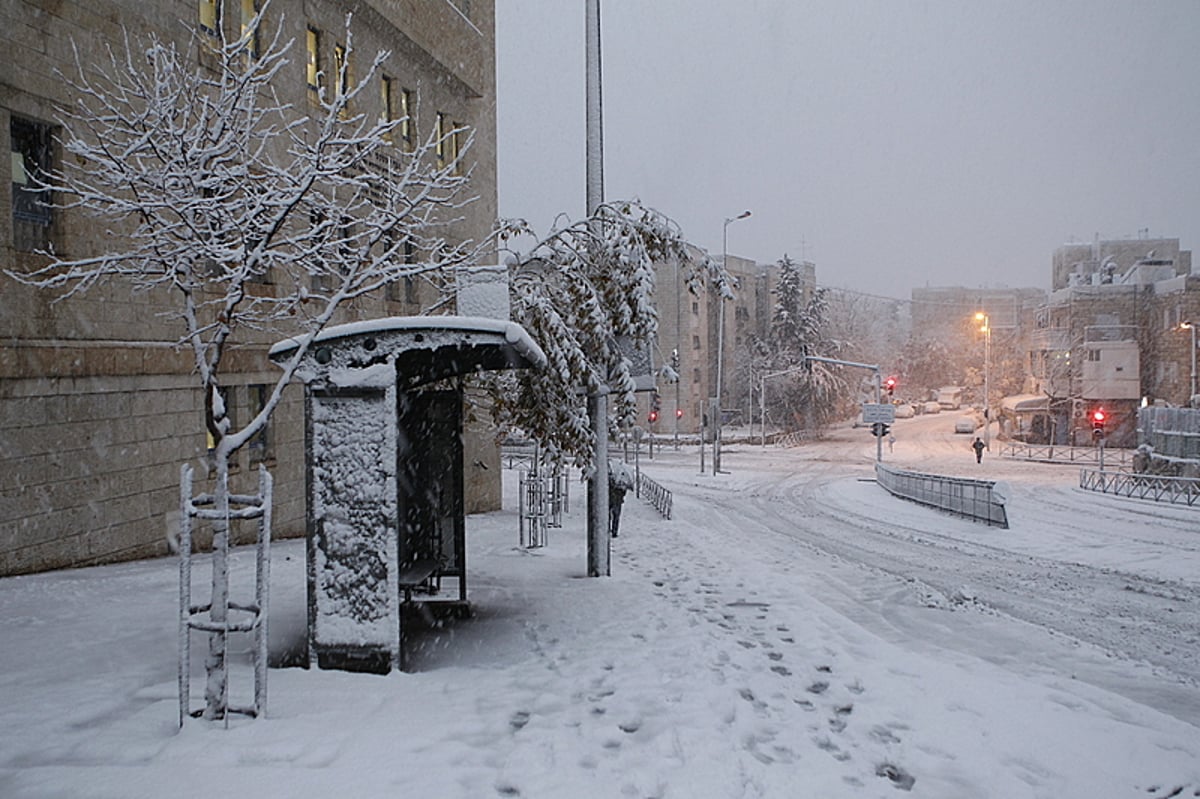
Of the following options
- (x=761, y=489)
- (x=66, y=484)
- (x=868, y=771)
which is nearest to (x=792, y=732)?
(x=868, y=771)

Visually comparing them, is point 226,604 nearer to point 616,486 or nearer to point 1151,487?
point 616,486

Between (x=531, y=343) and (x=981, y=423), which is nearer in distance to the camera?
(x=531, y=343)

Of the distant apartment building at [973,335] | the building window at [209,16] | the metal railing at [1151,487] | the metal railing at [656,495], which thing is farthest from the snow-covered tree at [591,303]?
the distant apartment building at [973,335]

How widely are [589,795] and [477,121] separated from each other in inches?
890

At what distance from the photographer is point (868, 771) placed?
5441 millimetres

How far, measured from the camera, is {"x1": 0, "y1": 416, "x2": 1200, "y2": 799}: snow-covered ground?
505 centimetres

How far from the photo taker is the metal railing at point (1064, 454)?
48.2 metres

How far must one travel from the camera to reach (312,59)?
691 inches

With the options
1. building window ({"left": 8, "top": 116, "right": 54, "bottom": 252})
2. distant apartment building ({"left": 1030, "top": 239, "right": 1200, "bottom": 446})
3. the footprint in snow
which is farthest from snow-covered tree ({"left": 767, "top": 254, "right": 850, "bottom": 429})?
the footprint in snow

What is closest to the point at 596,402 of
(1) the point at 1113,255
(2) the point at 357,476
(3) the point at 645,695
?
(2) the point at 357,476

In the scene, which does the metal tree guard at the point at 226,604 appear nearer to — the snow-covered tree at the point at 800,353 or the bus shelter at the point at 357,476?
the bus shelter at the point at 357,476

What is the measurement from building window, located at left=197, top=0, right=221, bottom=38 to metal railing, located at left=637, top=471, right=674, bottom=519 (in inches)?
623

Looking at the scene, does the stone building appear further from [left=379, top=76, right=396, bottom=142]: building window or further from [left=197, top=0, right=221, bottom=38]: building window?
[left=379, top=76, right=396, bottom=142]: building window

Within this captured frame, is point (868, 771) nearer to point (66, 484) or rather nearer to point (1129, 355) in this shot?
point (66, 484)
